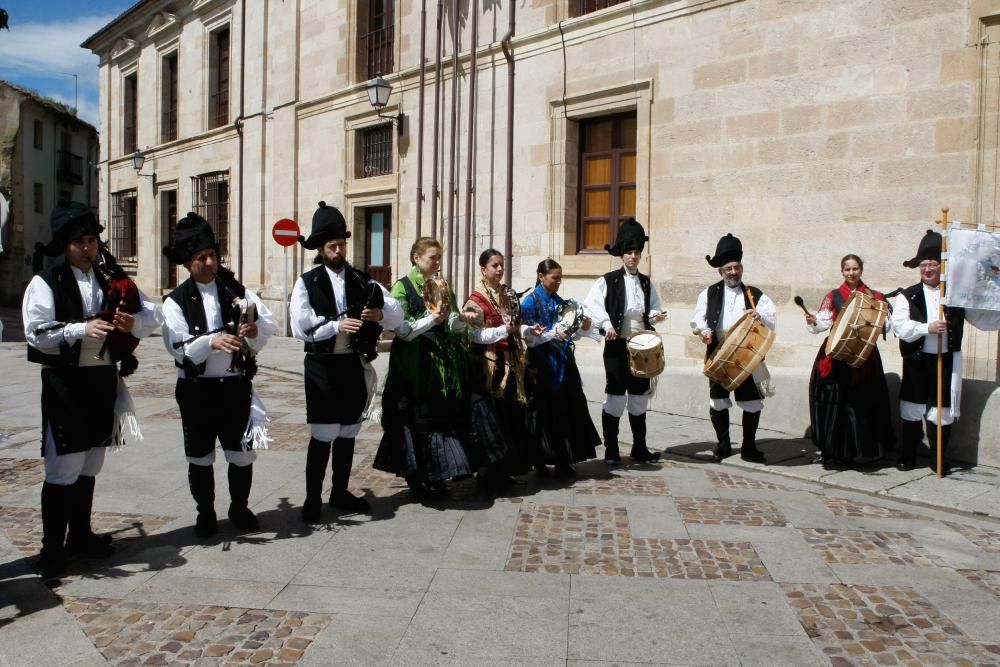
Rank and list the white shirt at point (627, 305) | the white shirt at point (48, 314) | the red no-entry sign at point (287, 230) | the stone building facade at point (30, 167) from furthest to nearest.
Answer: the stone building facade at point (30, 167) → the red no-entry sign at point (287, 230) → the white shirt at point (627, 305) → the white shirt at point (48, 314)

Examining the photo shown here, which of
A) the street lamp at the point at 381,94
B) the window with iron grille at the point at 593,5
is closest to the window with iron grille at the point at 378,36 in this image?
the street lamp at the point at 381,94

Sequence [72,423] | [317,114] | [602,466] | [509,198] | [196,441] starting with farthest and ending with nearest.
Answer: [317,114]
[509,198]
[602,466]
[196,441]
[72,423]

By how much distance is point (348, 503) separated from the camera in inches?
218

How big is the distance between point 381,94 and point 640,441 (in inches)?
359

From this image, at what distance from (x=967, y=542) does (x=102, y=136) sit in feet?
89.0

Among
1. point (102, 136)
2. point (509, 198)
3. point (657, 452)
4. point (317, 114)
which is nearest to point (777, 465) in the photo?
point (657, 452)

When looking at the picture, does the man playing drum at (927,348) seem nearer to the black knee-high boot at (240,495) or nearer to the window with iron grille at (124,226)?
the black knee-high boot at (240,495)

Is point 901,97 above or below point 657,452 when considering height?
above

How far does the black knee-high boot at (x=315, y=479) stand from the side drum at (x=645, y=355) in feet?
8.39

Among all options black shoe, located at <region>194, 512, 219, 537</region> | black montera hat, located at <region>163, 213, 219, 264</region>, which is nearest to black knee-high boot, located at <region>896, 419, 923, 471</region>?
black shoe, located at <region>194, 512, 219, 537</region>

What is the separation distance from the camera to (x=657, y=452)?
7.29 m

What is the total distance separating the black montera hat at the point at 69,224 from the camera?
4.31 meters

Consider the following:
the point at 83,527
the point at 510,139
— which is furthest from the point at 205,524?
the point at 510,139

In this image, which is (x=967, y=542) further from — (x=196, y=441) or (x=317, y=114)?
(x=317, y=114)
